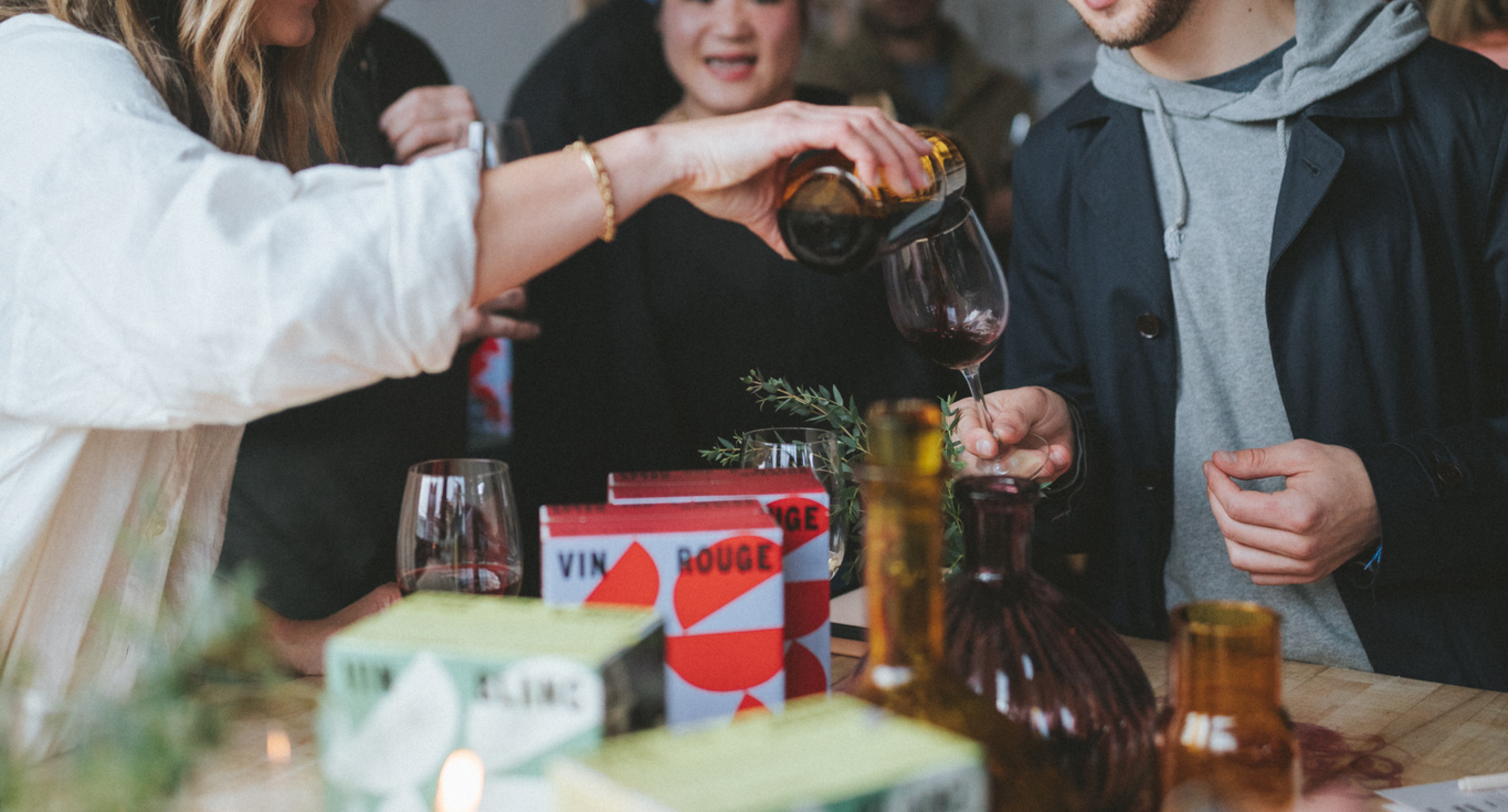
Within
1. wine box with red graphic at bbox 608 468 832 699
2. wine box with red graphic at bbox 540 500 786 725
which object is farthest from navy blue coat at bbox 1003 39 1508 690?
wine box with red graphic at bbox 540 500 786 725

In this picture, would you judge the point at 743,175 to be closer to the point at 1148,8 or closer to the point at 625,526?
the point at 625,526

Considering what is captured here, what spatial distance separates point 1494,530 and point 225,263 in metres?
1.36

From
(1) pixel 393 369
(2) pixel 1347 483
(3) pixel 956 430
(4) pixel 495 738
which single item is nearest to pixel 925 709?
(4) pixel 495 738

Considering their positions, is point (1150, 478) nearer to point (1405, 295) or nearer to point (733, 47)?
point (1405, 295)

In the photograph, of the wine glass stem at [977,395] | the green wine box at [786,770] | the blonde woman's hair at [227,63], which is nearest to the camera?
the green wine box at [786,770]

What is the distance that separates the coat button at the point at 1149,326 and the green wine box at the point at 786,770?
1.21m

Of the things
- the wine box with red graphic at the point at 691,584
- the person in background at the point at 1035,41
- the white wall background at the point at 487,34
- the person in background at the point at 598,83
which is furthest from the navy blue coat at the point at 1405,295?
the person in background at the point at 1035,41

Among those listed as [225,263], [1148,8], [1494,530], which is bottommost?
[1494,530]

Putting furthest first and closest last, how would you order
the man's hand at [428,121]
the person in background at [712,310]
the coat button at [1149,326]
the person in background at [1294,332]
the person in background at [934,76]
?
1. the person in background at [934,76]
2. the person in background at [712,310]
3. the man's hand at [428,121]
4. the coat button at [1149,326]
5. the person in background at [1294,332]

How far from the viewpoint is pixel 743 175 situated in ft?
2.96

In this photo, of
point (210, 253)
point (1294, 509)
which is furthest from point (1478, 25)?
point (210, 253)

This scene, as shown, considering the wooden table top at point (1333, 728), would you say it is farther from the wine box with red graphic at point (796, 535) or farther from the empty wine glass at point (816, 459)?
the wine box with red graphic at point (796, 535)

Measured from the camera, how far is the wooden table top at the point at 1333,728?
73cm

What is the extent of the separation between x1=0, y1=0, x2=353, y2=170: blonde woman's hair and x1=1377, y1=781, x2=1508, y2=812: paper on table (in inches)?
42.0
